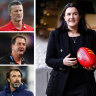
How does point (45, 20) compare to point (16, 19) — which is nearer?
point (16, 19)

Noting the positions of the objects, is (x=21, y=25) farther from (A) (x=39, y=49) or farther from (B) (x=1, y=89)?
(B) (x=1, y=89)

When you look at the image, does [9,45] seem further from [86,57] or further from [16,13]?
[86,57]

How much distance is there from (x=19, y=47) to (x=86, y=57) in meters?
1.12

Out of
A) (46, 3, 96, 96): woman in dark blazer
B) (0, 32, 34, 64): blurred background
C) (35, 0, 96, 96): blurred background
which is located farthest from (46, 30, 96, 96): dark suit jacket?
(35, 0, 96, 96): blurred background

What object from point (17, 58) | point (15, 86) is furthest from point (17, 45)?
point (15, 86)

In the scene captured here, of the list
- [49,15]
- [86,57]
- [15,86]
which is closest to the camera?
[86,57]

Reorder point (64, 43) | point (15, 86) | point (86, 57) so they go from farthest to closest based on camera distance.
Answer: point (15, 86)
point (64, 43)
point (86, 57)

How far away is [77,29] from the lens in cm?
224

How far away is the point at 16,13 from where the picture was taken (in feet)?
9.44

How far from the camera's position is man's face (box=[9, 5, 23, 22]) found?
9.41ft

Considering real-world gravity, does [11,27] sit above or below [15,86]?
above

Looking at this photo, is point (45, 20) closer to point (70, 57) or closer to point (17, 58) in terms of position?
point (17, 58)

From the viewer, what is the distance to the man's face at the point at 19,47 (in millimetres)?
2888

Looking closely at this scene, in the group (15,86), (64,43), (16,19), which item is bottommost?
(15,86)
